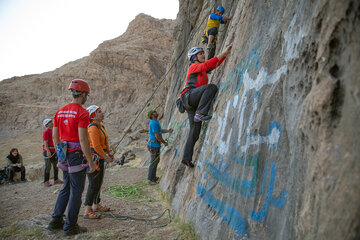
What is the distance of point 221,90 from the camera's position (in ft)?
12.7

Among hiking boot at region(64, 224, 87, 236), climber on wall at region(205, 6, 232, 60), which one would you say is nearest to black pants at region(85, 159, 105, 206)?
hiking boot at region(64, 224, 87, 236)

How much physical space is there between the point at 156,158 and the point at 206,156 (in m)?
3.18

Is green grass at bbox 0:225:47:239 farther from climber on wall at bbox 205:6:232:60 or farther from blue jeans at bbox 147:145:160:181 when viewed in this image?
climber on wall at bbox 205:6:232:60

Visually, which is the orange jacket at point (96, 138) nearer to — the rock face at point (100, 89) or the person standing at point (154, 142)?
the person standing at point (154, 142)

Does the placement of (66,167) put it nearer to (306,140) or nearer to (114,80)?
(306,140)

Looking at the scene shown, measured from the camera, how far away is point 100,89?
3105 centimetres

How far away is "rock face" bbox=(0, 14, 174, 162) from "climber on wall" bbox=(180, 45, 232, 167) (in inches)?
866

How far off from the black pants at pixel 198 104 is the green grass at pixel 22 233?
234cm

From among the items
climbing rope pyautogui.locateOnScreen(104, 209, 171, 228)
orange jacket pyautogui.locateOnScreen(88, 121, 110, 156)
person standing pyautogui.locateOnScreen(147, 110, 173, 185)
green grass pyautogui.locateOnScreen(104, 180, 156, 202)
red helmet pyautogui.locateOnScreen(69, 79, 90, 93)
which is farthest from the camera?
person standing pyautogui.locateOnScreen(147, 110, 173, 185)

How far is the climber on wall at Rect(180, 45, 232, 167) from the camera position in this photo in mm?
3975

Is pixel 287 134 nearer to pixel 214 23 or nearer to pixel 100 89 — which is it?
pixel 214 23

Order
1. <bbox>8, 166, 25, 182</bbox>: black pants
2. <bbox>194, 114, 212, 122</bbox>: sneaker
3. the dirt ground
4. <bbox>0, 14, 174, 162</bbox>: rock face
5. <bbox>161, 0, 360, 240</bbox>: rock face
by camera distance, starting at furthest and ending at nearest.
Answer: <bbox>0, 14, 174, 162</bbox>: rock face < <bbox>8, 166, 25, 182</bbox>: black pants < <bbox>194, 114, 212, 122</bbox>: sneaker < the dirt ground < <bbox>161, 0, 360, 240</bbox>: rock face

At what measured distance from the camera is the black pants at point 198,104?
398 centimetres

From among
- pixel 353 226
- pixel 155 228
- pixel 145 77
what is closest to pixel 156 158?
pixel 155 228
